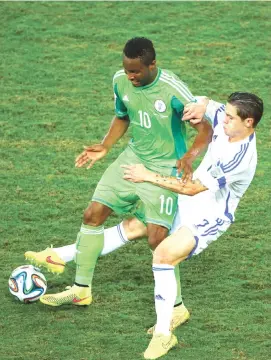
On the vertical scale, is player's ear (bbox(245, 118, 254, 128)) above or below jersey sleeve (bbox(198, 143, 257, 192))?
above

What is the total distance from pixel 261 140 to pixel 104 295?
13.8 feet

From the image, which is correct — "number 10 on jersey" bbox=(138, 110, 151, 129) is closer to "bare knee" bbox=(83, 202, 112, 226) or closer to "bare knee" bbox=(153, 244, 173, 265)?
"bare knee" bbox=(83, 202, 112, 226)

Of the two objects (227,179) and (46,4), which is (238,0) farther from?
(227,179)

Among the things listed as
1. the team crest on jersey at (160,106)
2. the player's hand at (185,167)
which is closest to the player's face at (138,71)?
the team crest on jersey at (160,106)

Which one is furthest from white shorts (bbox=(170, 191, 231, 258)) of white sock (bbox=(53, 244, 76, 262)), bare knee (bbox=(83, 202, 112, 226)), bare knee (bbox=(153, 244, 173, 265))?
white sock (bbox=(53, 244, 76, 262))

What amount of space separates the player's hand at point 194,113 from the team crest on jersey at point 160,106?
10.1 inches

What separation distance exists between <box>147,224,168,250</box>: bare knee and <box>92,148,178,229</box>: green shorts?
0.11ft

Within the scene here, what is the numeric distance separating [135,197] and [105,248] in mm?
621

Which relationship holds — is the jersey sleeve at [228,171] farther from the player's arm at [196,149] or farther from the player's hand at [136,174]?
the player's hand at [136,174]

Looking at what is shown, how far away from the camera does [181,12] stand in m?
16.1

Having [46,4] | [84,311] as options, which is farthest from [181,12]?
[84,311]

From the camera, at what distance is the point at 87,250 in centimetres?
900

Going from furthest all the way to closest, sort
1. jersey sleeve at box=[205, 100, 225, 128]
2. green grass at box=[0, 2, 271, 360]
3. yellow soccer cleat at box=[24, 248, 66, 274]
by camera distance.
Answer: yellow soccer cleat at box=[24, 248, 66, 274]
jersey sleeve at box=[205, 100, 225, 128]
green grass at box=[0, 2, 271, 360]

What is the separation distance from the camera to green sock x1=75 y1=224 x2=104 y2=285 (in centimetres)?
899
